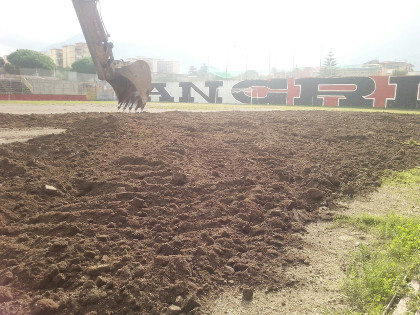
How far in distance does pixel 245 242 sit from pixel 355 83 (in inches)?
1107

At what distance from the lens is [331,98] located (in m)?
29.6

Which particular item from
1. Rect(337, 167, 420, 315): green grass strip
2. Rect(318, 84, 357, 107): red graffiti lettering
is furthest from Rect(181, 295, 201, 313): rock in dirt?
Rect(318, 84, 357, 107): red graffiti lettering

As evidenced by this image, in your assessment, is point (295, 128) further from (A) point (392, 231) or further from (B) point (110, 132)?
(A) point (392, 231)

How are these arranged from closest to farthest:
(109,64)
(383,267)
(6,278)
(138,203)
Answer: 1. (6,278)
2. (383,267)
3. (138,203)
4. (109,64)

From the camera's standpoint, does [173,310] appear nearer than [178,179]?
Yes

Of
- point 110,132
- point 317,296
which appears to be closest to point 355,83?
point 110,132

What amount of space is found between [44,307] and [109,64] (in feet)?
30.2

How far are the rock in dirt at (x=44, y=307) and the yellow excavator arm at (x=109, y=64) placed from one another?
8894 mm

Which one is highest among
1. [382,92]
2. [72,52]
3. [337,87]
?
[72,52]

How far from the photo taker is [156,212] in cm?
411

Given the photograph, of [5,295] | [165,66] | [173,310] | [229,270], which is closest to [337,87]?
[229,270]

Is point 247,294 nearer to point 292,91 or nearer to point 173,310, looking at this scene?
point 173,310

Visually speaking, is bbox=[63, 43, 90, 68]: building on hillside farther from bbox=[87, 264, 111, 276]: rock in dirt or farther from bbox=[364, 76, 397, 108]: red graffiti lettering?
bbox=[87, 264, 111, 276]: rock in dirt

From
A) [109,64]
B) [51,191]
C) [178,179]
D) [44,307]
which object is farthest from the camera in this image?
[109,64]
